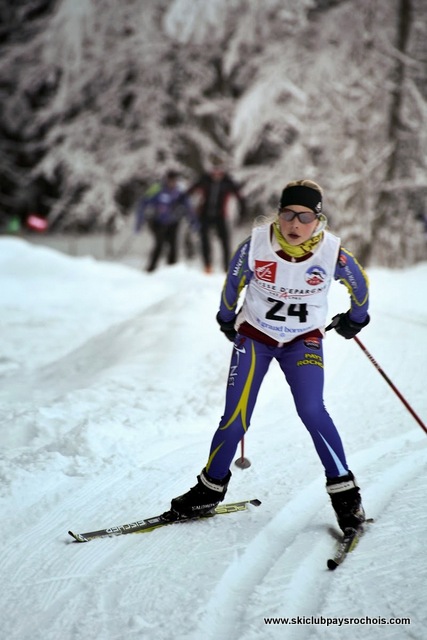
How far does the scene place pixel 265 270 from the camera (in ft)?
10.7

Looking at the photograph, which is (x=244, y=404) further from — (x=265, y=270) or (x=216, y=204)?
(x=216, y=204)

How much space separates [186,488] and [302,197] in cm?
177

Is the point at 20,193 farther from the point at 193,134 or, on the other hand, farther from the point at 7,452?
the point at 7,452

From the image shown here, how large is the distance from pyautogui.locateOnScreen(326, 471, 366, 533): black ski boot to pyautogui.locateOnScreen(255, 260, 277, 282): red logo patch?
41.4 inches

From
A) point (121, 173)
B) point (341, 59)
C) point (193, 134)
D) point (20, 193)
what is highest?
point (341, 59)

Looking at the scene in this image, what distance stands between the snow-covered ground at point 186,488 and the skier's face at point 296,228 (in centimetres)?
141

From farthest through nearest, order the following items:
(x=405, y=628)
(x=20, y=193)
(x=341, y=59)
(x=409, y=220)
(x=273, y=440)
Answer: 1. (x=20, y=193)
2. (x=409, y=220)
3. (x=341, y=59)
4. (x=273, y=440)
5. (x=405, y=628)

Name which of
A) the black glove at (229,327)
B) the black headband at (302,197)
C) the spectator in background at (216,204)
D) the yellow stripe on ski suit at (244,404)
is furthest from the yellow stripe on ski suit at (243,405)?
the spectator in background at (216,204)

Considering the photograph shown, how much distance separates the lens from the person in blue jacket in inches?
124

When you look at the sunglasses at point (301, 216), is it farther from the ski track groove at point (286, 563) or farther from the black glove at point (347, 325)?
the ski track groove at point (286, 563)

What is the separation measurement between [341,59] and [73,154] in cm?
739

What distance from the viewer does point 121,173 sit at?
57.9ft

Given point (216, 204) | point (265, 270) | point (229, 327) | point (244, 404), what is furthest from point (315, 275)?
point (216, 204)

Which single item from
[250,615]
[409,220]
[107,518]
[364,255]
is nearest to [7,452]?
[107,518]
